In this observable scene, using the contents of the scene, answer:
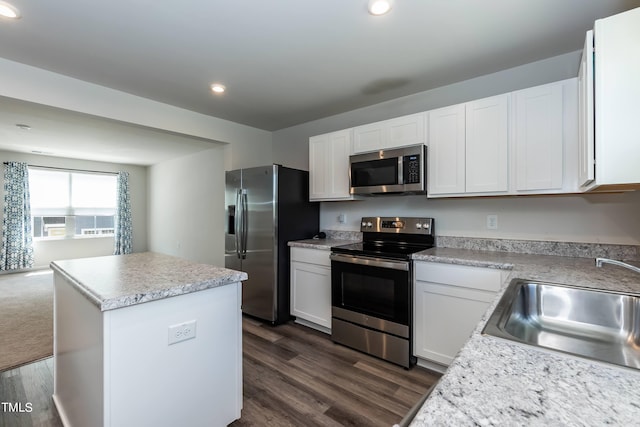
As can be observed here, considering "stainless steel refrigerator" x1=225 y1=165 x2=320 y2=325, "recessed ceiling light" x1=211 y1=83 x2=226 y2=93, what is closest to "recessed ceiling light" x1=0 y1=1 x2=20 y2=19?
"recessed ceiling light" x1=211 y1=83 x2=226 y2=93

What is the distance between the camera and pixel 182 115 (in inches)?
135

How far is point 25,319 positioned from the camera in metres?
3.42

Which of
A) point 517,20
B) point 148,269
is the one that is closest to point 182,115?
point 148,269

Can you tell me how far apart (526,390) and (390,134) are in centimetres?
245

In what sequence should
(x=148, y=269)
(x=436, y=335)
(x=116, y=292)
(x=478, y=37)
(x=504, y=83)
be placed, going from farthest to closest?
(x=504, y=83) → (x=436, y=335) → (x=478, y=37) → (x=148, y=269) → (x=116, y=292)

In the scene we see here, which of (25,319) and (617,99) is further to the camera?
(25,319)

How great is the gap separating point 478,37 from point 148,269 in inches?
104

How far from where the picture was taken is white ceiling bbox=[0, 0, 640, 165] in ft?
5.76

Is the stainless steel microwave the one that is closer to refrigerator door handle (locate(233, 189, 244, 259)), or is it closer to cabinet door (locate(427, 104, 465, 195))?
Answer: cabinet door (locate(427, 104, 465, 195))

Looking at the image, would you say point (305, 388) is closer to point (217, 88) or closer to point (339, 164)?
point (339, 164)

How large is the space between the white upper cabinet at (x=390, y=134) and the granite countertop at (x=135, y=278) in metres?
1.86

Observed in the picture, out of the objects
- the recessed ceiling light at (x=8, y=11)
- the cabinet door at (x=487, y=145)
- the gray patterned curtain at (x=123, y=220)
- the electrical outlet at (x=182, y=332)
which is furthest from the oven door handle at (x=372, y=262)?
the gray patterned curtain at (x=123, y=220)

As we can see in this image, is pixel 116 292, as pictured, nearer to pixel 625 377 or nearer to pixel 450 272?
pixel 625 377

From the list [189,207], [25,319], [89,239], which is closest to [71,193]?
[89,239]
